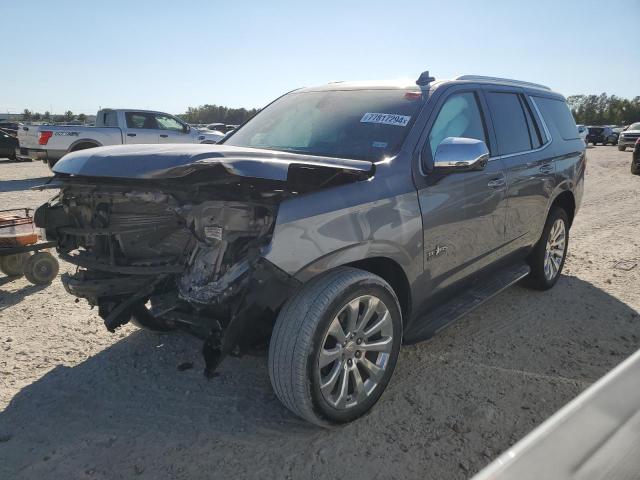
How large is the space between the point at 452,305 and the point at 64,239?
255 centimetres

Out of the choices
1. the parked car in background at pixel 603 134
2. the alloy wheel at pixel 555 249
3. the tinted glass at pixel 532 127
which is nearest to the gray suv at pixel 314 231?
the tinted glass at pixel 532 127

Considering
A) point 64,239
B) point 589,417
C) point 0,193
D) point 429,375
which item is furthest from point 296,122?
point 0,193

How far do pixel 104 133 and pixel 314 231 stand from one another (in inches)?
509

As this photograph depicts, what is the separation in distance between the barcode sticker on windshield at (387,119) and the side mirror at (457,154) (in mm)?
305

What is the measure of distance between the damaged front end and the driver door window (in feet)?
2.72

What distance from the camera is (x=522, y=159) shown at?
3.96m

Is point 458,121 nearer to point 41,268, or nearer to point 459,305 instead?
point 459,305

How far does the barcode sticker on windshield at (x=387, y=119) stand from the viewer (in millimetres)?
3104

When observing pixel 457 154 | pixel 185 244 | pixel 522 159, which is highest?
pixel 457 154

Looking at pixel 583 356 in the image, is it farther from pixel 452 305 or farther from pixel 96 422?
pixel 96 422

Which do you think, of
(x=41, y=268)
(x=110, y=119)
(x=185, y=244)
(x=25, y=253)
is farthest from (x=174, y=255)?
(x=110, y=119)

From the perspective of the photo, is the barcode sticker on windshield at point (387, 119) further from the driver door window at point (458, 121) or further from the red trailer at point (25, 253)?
the red trailer at point (25, 253)

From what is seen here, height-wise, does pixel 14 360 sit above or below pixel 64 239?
below

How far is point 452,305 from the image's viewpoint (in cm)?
336
